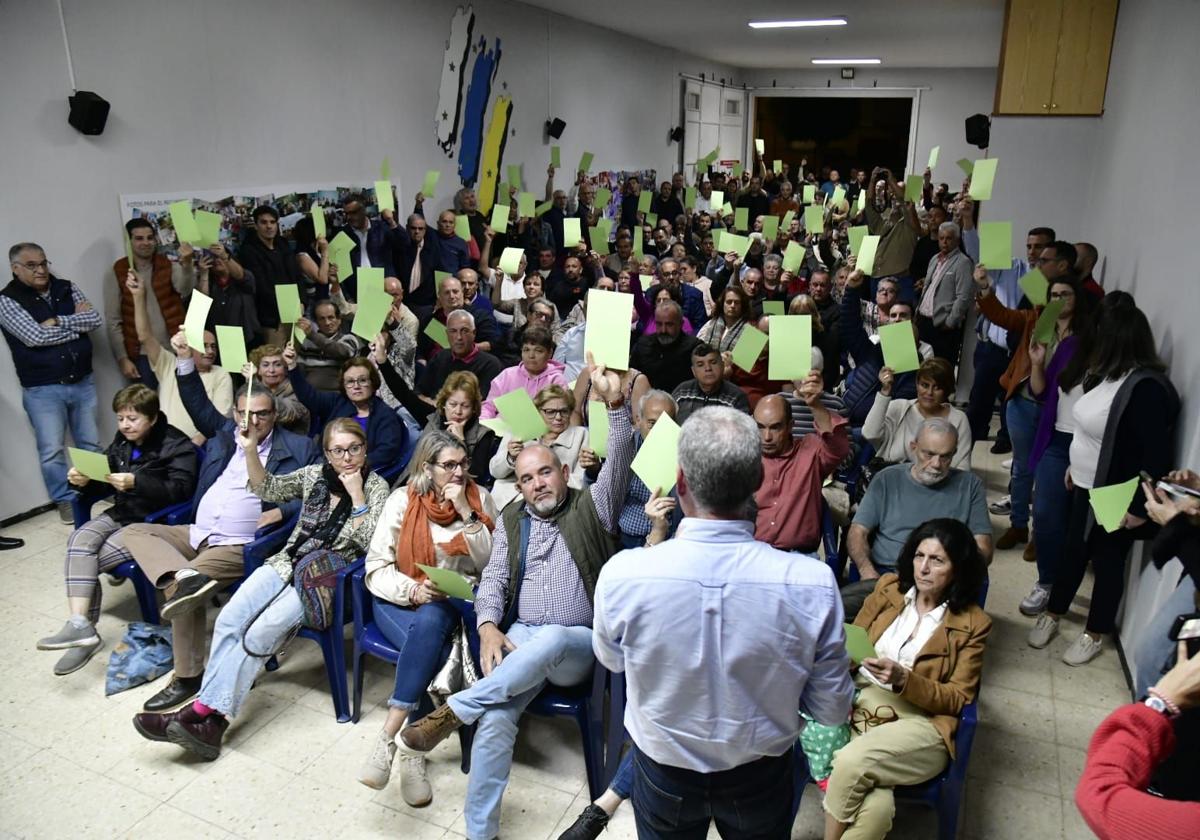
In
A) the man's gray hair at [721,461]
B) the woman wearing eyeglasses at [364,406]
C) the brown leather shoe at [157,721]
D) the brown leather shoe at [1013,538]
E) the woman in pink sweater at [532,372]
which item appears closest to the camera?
the man's gray hair at [721,461]

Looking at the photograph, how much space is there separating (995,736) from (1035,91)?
497cm

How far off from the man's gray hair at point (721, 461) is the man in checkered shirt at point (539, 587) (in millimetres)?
1197

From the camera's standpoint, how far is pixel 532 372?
4188 mm

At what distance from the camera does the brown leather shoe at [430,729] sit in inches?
101

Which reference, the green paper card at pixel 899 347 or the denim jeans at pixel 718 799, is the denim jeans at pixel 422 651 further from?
the green paper card at pixel 899 347

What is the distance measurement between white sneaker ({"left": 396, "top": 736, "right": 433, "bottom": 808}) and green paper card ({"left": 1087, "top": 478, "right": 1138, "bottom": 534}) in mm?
2254

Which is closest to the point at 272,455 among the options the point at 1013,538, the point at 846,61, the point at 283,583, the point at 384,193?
the point at 283,583

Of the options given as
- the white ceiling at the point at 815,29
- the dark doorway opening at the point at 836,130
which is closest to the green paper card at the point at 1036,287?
the white ceiling at the point at 815,29

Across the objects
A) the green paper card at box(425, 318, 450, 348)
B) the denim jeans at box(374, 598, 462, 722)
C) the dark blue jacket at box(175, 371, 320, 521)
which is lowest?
the denim jeans at box(374, 598, 462, 722)

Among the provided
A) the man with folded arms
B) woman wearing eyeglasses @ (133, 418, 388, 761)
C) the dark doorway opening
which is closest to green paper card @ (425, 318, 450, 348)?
woman wearing eyeglasses @ (133, 418, 388, 761)

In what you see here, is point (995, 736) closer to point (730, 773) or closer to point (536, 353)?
point (730, 773)

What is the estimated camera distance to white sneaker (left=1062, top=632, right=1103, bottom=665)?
133 inches

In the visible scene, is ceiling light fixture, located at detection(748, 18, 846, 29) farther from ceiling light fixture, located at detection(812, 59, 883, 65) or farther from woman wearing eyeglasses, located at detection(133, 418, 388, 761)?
woman wearing eyeglasses, located at detection(133, 418, 388, 761)

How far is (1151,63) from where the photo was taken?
14.4ft
